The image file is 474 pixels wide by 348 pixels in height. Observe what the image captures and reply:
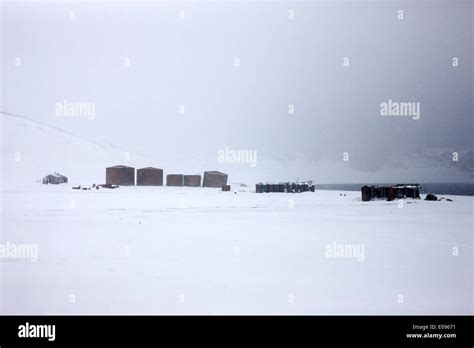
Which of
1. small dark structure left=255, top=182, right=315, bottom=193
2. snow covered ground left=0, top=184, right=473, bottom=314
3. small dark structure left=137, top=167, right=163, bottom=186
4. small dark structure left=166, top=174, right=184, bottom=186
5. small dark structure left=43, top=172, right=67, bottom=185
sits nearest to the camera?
snow covered ground left=0, top=184, right=473, bottom=314

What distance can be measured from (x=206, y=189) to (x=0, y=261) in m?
13.3

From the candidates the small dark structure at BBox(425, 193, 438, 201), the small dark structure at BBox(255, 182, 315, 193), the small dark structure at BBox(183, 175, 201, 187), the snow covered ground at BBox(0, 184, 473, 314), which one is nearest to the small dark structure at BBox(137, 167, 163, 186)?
the small dark structure at BBox(183, 175, 201, 187)

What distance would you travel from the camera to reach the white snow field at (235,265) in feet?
20.4

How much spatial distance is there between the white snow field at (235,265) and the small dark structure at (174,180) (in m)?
11.1

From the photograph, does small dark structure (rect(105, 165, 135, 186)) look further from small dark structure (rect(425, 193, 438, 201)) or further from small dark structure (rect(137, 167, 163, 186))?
small dark structure (rect(425, 193, 438, 201))

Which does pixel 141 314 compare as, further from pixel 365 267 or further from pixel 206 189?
pixel 206 189

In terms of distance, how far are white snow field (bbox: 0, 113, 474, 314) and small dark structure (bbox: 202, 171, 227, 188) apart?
8.57 m

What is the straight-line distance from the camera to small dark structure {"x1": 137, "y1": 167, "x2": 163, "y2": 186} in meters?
22.0

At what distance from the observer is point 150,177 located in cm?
2262

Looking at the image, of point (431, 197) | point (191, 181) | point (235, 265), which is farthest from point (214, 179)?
point (235, 265)

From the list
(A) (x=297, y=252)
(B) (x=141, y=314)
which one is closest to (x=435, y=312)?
(A) (x=297, y=252)

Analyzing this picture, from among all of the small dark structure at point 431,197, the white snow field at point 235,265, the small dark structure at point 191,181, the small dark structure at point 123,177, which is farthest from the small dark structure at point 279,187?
the white snow field at point 235,265

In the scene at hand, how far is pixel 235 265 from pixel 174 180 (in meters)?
16.2

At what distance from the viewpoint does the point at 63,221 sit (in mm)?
9906
